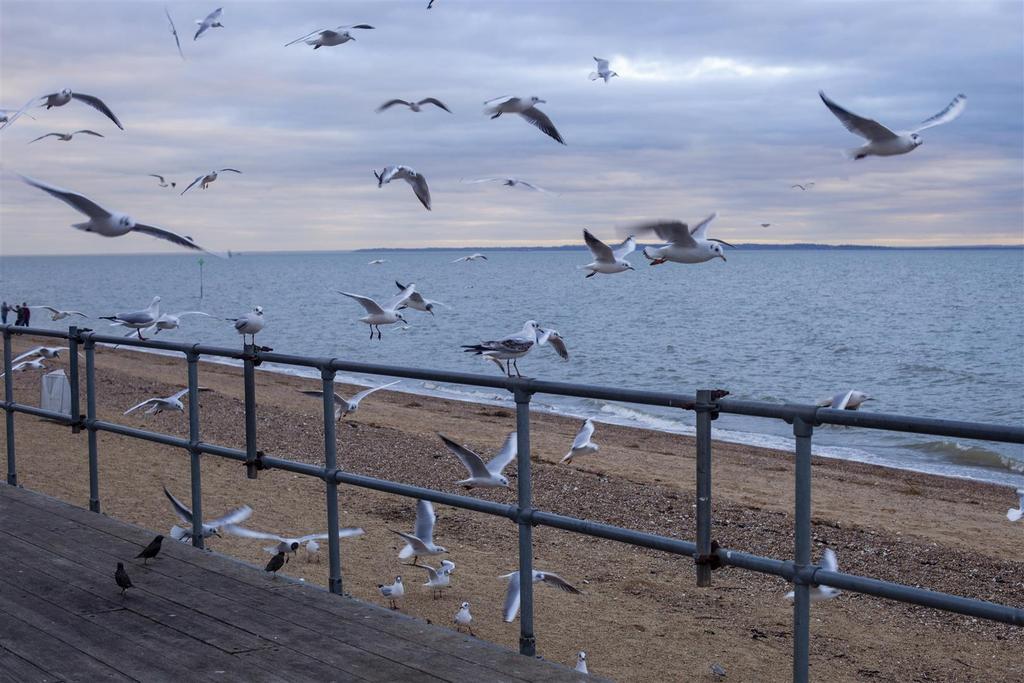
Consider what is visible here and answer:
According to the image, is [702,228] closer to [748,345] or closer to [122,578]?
[122,578]

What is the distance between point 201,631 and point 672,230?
4.33 metres

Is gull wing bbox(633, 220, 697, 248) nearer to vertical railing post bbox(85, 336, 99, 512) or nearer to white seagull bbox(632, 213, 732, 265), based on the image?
white seagull bbox(632, 213, 732, 265)

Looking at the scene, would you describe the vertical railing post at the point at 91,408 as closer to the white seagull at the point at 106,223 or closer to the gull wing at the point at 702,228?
the white seagull at the point at 106,223

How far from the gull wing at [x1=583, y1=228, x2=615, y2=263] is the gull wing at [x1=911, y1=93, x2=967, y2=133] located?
2840mm

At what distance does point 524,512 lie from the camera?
14.5 ft

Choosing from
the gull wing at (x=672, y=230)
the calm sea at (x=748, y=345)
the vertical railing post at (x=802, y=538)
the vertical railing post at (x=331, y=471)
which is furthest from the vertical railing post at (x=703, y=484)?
the calm sea at (x=748, y=345)

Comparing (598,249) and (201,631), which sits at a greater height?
(598,249)

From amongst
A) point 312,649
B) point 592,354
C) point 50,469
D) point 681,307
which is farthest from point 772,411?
point 681,307

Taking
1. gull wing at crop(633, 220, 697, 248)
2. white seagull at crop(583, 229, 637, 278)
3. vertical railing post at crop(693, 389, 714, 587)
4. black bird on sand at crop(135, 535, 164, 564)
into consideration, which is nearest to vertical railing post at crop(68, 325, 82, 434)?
black bird on sand at crop(135, 535, 164, 564)

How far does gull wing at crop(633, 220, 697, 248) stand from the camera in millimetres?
6393

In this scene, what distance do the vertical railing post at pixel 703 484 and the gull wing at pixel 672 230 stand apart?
2.43m

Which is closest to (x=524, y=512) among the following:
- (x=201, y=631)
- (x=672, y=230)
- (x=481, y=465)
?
(x=481, y=465)

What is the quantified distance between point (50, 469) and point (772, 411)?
388 inches

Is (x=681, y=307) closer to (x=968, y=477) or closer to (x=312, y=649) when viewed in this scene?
(x=968, y=477)
